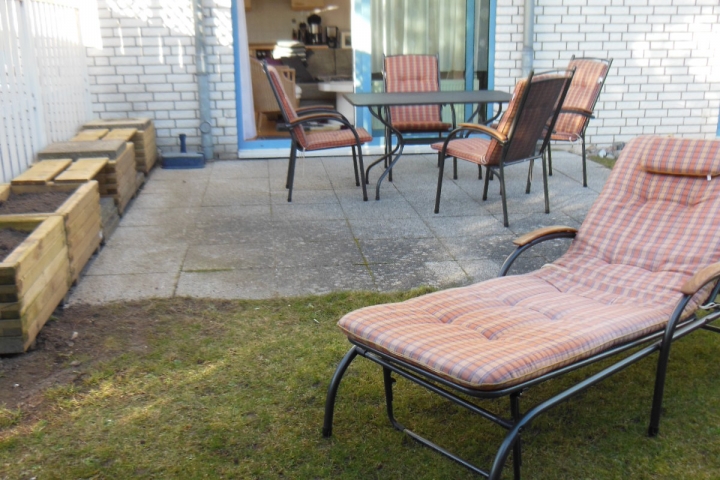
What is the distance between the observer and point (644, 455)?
2.58 m

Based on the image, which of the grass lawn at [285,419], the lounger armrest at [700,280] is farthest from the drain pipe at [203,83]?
the lounger armrest at [700,280]

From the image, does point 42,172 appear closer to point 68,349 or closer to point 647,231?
point 68,349

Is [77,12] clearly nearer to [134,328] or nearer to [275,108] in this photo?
[275,108]

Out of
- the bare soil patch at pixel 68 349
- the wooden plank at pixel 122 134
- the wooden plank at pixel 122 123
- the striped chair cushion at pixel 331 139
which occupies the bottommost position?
the bare soil patch at pixel 68 349

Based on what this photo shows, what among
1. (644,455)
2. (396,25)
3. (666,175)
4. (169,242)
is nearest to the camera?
(644,455)

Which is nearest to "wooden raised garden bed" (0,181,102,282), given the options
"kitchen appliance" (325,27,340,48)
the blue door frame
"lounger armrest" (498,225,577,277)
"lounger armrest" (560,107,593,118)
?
"lounger armrest" (498,225,577,277)

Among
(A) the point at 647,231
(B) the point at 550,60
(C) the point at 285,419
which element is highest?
(B) the point at 550,60

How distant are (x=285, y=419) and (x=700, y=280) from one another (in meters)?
1.52

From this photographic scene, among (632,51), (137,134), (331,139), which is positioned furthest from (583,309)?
(632,51)

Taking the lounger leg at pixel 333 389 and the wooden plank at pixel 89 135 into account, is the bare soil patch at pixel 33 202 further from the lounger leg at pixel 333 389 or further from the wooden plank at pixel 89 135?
the lounger leg at pixel 333 389

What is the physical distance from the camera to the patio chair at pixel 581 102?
6.02 metres

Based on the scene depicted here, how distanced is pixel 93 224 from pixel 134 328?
115 cm

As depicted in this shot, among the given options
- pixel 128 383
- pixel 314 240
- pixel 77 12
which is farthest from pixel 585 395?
pixel 77 12

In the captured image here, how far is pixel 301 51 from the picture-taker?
11047 millimetres
